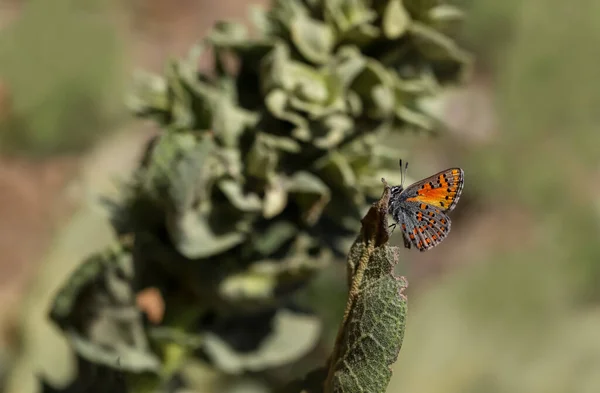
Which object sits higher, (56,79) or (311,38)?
(56,79)

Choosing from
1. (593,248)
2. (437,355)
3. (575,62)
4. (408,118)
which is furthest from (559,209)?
(408,118)

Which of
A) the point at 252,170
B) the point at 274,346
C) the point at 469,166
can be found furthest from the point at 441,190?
the point at 469,166

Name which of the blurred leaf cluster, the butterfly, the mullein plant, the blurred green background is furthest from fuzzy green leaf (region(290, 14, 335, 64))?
the blurred leaf cluster

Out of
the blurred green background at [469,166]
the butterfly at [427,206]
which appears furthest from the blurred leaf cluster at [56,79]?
the butterfly at [427,206]

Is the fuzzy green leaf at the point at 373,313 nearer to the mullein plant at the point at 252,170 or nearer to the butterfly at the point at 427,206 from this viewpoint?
the butterfly at the point at 427,206

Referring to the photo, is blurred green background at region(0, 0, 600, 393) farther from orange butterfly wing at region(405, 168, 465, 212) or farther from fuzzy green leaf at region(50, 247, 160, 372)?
orange butterfly wing at region(405, 168, 465, 212)

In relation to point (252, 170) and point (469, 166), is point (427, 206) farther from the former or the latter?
point (469, 166)
